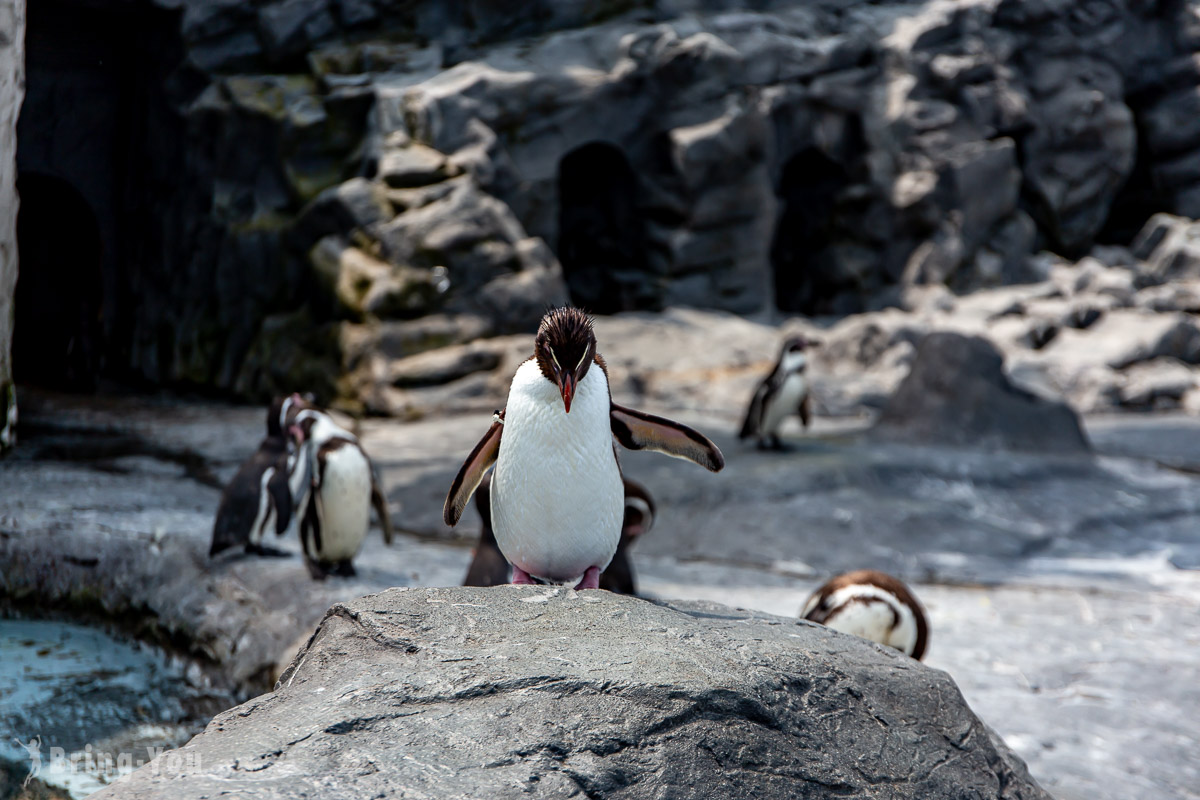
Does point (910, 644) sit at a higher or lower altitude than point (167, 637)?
higher

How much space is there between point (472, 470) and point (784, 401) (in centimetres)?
591

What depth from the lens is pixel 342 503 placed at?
14.9 feet

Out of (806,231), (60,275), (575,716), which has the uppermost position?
(806,231)

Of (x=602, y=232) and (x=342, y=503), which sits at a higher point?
(x=602, y=232)

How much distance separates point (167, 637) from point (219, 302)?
9.17m

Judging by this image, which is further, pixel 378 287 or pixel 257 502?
pixel 378 287

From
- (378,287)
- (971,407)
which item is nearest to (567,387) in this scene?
(971,407)

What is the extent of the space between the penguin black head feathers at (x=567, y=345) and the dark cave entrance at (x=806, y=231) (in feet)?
51.0

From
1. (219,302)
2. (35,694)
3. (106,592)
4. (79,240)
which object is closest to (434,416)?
(219,302)

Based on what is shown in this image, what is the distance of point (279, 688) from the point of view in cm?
194

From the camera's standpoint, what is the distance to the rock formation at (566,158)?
11250 millimetres

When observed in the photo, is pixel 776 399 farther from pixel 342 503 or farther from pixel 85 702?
pixel 85 702

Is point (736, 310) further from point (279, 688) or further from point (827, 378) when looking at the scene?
point (279, 688)

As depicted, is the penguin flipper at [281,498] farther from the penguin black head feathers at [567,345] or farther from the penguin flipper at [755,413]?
the penguin flipper at [755,413]
